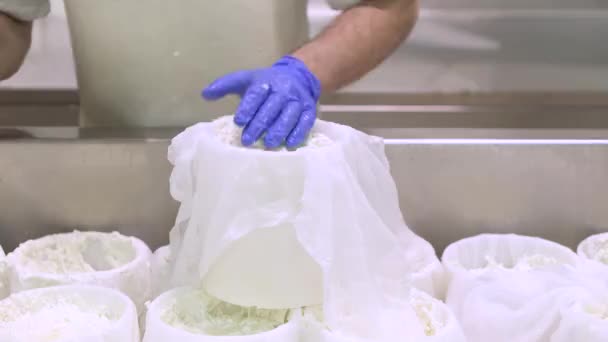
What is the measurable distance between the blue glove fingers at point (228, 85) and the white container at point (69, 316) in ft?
1.13

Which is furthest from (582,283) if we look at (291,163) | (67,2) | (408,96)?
(67,2)

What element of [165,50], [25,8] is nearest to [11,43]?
[25,8]

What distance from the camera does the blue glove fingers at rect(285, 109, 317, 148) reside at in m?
0.97

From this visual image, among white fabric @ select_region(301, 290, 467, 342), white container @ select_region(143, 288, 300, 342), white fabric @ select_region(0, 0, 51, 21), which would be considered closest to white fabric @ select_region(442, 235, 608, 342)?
white fabric @ select_region(301, 290, 467, 342)

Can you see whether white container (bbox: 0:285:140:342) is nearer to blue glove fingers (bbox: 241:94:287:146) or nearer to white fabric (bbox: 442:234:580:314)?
blue glove fingers (bbox: 241:94:287:146)

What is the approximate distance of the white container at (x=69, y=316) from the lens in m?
0.92

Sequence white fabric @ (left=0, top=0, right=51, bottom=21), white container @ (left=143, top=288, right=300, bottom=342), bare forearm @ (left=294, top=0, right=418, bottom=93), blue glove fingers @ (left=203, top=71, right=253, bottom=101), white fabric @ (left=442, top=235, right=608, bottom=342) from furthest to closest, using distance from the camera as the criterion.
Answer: white fabric @ (left=0, top=0, right=51, bottom=21) → bare forearm @ (left=294, top=0, right=418, bottom=93) → blue glove fingers @ (left=203, top=71, right=253, bottom=101) → white fabric @ (left=442, top=235, right=608, bottom=342) → white container @ (left=143, top=288, right=300, bottom=342)

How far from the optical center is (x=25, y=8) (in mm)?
1543

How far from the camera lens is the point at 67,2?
1624 mm

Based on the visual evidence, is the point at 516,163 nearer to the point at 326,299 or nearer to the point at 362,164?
the point at 362,164

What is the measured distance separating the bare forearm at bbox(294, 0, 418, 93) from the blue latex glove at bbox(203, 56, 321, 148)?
0.22 meters

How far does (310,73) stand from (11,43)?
30.7 inches

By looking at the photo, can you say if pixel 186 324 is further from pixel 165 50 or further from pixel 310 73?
pixel 165 50

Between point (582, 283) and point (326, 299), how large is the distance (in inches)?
17.3
